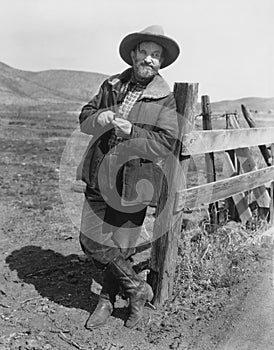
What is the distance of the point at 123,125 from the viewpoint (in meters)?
3.73

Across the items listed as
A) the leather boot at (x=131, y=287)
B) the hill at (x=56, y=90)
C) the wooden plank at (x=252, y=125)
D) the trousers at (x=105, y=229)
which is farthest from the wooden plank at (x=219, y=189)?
the hill at (x=56, y=90)

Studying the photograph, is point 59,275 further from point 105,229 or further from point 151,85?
point 151,85

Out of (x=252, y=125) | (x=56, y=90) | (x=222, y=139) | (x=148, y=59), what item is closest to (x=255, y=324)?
(x=222, y=139)

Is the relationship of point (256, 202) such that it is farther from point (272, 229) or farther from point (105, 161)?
point (105, 161)

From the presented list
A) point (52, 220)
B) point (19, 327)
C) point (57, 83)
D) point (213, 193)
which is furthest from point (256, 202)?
point (57, 83)

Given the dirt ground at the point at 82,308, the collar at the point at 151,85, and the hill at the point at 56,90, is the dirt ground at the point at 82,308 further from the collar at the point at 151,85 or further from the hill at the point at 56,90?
the hill at the point at 56,90

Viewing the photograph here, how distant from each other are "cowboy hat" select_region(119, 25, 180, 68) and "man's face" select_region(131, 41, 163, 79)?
0.15 feet

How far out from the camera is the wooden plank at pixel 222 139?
13.8 ft

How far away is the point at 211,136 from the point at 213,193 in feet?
1.99

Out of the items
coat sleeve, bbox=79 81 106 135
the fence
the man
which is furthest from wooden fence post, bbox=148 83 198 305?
coat sleeve, bbox=79 81 106 135

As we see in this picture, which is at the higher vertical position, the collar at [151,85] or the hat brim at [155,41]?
the hat brim at [155,41]

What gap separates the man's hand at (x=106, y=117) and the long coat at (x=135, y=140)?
9cm

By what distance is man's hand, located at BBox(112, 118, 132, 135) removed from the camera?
3729mm

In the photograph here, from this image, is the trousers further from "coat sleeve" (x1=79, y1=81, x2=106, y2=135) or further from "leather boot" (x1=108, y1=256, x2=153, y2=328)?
"coat sleeve" (x1=79, y1=81, x2=106, y2=135)
